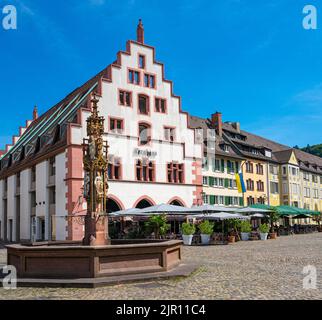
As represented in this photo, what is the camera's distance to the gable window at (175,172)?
42.5m

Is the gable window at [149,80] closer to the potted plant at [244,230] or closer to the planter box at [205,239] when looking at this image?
the potted plant at [244,230]

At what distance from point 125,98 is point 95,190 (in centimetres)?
2383

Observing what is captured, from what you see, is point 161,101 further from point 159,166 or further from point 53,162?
point 53,162

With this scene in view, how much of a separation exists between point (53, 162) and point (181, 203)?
12.0 m

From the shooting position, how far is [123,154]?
39031mm

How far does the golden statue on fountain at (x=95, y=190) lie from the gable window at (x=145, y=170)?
2275cm

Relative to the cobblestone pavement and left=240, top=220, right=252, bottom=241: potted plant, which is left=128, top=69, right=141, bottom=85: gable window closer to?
left=240, top=220, right=252, bottom=241: potted plant

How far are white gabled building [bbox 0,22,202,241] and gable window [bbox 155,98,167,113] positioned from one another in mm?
90

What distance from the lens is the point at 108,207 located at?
38.1 meters

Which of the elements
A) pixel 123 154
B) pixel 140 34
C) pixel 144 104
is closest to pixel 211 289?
pixel 123 154

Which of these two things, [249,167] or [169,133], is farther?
[249,167]

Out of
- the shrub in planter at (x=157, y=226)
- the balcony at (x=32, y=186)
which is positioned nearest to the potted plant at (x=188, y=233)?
the shrub in planter at (x=157, y=226)

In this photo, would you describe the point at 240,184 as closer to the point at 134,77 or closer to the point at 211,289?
the point at 134,77
